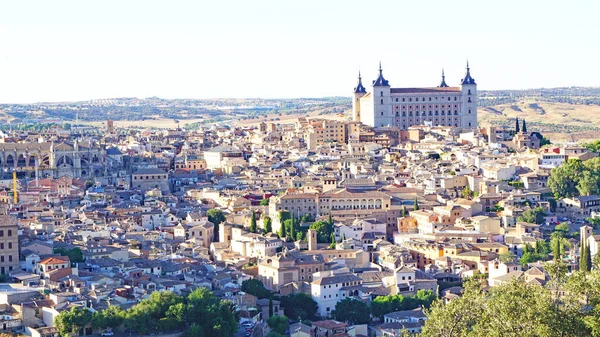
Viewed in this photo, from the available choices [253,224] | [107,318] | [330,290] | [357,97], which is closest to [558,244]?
[330,290]

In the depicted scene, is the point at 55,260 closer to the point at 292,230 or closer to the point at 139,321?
the point at 139,321

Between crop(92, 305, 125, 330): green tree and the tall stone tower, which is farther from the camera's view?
the tall stone tower

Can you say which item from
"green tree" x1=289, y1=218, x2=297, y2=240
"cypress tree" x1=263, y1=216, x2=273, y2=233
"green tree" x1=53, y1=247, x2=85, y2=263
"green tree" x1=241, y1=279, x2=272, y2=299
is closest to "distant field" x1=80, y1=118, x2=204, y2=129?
"cypress tree" x1=263, y1=216, x2=273, y2=233

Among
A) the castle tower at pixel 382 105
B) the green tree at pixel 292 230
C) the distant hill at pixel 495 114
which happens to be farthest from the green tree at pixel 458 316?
the distant hill at pixel 495 114

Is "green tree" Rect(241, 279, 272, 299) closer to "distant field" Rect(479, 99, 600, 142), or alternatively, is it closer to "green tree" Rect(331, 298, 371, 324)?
"green tree" Rect(331, 298, 371, 324)

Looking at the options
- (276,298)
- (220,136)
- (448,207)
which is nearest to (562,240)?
(448,207)

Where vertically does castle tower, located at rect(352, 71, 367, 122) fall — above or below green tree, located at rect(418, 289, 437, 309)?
above

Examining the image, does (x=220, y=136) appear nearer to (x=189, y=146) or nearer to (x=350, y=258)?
(x=189, y=146)
